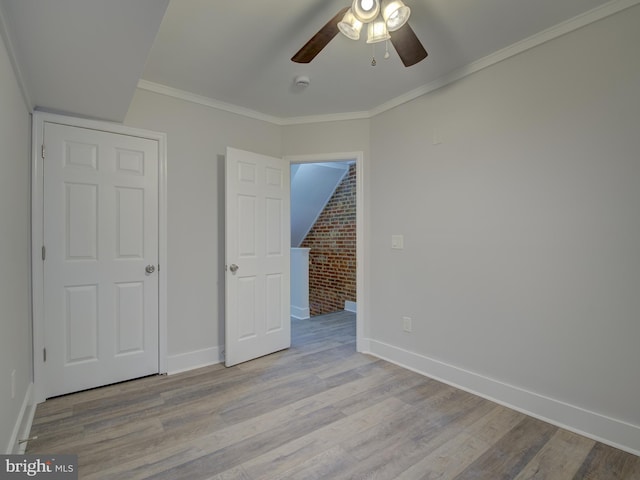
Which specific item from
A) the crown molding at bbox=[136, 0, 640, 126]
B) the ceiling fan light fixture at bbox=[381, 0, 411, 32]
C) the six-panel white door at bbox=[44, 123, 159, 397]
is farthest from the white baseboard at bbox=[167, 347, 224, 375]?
the ceiling fan light fixture at bbox=[381, 0, 411, 32]

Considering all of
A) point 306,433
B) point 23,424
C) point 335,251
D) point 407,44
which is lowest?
point 306,433

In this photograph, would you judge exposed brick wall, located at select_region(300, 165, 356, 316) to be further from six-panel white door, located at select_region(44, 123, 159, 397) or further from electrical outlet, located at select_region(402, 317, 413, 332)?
six-panel white door, located at select_region(44, 123, 159, 397)

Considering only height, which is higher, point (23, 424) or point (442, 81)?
point (442, 81)

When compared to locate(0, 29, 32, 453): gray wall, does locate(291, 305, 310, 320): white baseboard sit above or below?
below

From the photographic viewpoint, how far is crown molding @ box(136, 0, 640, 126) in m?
1.82

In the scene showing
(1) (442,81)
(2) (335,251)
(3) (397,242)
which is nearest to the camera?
(1) (442,81)

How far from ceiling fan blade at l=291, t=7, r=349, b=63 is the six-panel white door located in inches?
62.2

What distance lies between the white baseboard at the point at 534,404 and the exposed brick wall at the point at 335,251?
2.21 m

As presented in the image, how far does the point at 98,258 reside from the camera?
244 centimetres

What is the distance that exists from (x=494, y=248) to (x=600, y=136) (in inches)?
35.0

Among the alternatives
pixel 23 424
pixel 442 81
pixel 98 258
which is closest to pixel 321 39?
pixel 442 81

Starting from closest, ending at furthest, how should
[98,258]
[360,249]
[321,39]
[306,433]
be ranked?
[321,39] < [306,433] < [98,258] < [360,249]

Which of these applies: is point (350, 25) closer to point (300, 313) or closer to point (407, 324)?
point (407, 324)

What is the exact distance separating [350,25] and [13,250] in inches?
85.9
